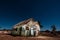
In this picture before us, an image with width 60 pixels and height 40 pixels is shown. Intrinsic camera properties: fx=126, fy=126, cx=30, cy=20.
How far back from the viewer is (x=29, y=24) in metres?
24.3

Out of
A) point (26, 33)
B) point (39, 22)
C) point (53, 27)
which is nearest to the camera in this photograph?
point (26, 33)

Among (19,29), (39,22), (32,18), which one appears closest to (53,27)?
(39,22)

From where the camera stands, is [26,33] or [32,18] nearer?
[26,33]

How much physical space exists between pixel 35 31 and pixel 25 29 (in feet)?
6.37

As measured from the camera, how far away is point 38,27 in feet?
83.1

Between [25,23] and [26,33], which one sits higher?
[25,23]

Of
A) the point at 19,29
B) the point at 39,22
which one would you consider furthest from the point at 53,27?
the point at 19,29

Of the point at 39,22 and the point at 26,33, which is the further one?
the point at 39,22

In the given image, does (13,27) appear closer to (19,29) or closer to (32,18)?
(19,29)

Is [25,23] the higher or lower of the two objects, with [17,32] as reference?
higher

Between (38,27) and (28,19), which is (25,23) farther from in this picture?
(38,27)

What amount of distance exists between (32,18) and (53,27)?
8.06 m

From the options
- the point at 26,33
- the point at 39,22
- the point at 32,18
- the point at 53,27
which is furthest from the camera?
the point at 53,27

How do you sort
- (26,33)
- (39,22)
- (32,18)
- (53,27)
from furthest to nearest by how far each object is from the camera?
(53,27) < (39,22) < (32,18) < (26,33)
